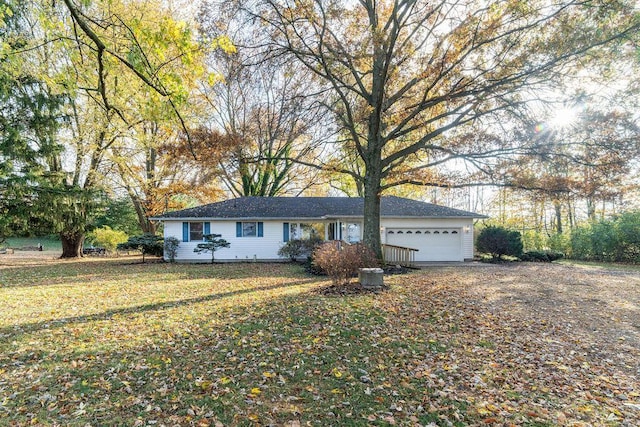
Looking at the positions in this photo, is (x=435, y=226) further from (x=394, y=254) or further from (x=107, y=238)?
(x=107, y=238)

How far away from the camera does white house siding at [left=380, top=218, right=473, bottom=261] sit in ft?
63.0

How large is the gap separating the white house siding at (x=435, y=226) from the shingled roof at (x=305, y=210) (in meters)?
0.41

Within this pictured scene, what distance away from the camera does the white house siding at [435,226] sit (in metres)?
19.2

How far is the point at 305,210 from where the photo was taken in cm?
2097

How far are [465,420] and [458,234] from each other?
1729cm

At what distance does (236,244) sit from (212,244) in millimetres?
1456

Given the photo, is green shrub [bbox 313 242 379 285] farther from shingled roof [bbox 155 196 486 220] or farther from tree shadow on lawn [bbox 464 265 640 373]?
shingled roof [bbox 155 196 486 220]

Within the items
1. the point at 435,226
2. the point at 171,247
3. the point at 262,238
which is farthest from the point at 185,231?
the point at 435,226

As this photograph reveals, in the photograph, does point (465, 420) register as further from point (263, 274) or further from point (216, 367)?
point (263, 274)

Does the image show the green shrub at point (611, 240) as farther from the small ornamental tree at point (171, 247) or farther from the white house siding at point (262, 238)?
the small ornamental tree at point (171, 247)

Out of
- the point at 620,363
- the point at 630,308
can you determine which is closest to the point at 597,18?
the point at 630,308

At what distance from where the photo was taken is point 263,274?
13906 mm

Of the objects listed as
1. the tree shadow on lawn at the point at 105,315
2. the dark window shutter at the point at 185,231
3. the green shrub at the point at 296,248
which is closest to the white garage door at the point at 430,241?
the green shrub at the point at 296,248

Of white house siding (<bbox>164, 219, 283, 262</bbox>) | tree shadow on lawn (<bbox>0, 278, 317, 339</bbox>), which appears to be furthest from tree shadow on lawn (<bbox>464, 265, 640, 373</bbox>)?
white house siding (<bbox>164, 219, 283, 262</bbox>)
